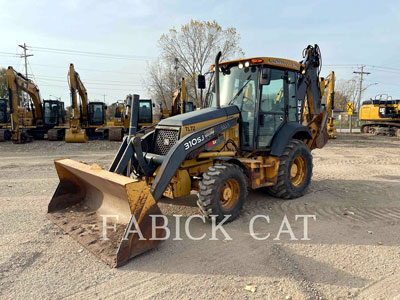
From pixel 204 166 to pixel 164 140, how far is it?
78 centimetres

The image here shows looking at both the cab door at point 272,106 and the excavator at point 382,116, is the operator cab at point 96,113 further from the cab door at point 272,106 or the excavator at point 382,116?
the excavator at point 382,116

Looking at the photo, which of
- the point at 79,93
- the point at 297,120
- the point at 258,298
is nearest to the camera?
the point at 258,298

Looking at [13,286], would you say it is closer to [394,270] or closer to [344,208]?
[394,270]

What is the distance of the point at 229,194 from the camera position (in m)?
4.59

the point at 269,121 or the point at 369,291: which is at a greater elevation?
the point at 269,121

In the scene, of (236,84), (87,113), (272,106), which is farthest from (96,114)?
(272,106)

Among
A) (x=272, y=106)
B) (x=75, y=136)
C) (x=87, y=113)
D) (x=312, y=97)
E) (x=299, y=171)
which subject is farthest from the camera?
(x=87, y=113)

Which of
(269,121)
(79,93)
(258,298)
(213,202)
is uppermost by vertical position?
(79,93)

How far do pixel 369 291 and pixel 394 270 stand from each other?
2.04ft

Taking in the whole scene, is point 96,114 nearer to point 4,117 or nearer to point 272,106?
point 4,117

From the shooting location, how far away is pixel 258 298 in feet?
9.18

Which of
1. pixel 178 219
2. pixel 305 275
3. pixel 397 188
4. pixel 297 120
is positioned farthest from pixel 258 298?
pixel 397 188

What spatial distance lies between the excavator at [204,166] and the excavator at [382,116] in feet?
66.8

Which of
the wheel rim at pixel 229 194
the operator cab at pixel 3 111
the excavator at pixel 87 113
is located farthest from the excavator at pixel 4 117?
the wheel rim at pixel 229 194
